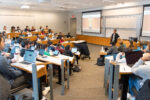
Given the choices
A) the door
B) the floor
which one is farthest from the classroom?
the door

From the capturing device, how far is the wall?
807 cm

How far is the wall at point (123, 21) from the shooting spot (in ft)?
26.5

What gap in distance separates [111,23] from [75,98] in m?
7.82

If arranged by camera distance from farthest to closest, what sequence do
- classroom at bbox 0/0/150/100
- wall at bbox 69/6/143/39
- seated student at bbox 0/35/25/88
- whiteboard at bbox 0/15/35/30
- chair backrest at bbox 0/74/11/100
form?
whiteboard at bbox 0/15/35/30 → wall at bbox 69/6/143/39 → classroom at bbox 0/0/150/100 → seated student at bbox 0/35/25/88 → chair backrest at bbox 0/74/11/100

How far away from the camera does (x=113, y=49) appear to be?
471 centimetres

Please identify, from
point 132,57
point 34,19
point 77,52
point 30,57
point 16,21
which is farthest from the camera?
point 34,19

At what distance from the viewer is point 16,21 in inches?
444

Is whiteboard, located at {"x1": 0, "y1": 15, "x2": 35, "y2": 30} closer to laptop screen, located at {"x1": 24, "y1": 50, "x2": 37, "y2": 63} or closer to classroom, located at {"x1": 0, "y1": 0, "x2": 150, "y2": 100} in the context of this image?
classroom, located at {"x1": 0, "y1": 0, "x2": 150, "y2": 100}

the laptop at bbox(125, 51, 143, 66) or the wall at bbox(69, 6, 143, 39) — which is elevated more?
the wall at bbox(69, 6, 143, 39)

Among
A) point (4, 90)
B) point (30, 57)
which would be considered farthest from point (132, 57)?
point (4, 90)

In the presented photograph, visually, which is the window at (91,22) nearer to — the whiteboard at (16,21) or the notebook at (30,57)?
the whiteboard at (16,21)

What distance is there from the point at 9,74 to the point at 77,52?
3.22m

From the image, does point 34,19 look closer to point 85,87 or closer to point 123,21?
point 123,21

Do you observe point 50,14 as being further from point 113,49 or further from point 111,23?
point 113,49
